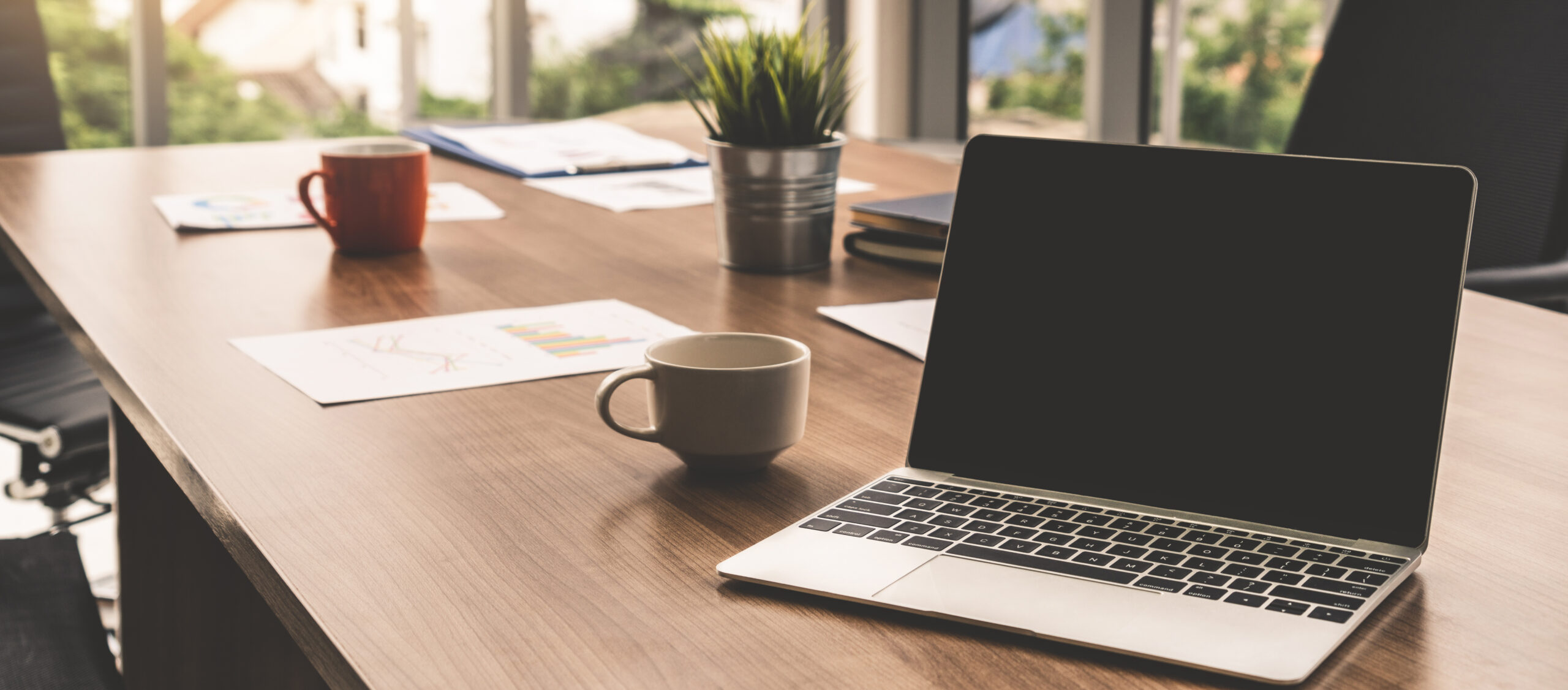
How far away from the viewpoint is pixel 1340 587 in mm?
504

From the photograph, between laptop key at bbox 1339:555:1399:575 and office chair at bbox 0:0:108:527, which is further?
office chair at bbox 0:0:108:527

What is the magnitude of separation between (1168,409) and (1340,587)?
0.43 ft

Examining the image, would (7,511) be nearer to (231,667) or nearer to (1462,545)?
(231,667)

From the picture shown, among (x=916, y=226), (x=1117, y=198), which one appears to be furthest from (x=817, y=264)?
(x=1117, y=198)

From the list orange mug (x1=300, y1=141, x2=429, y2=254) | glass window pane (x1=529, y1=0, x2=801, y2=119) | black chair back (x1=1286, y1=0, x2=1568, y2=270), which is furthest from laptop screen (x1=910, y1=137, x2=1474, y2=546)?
glass window pane (x1=529, y1=0, x2=801, y2=119)

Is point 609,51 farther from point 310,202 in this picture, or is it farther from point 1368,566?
point 1368,566

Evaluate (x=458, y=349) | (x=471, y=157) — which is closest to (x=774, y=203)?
(x=458, y=349)

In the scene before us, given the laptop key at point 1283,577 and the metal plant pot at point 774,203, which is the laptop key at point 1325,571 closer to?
the laptop key at point 1283,577

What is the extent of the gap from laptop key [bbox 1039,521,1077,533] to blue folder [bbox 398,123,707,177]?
1226 mm

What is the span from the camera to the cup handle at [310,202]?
1.20 m

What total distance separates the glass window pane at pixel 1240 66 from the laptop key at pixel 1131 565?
338 cm

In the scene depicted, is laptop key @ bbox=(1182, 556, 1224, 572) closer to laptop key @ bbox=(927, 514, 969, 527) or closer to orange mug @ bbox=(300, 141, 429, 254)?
laptop key @ bbox=(927, 514, 969, 527)

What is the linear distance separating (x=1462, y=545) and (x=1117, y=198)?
0.75 ft

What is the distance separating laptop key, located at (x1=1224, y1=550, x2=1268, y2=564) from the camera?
53 centimetres
